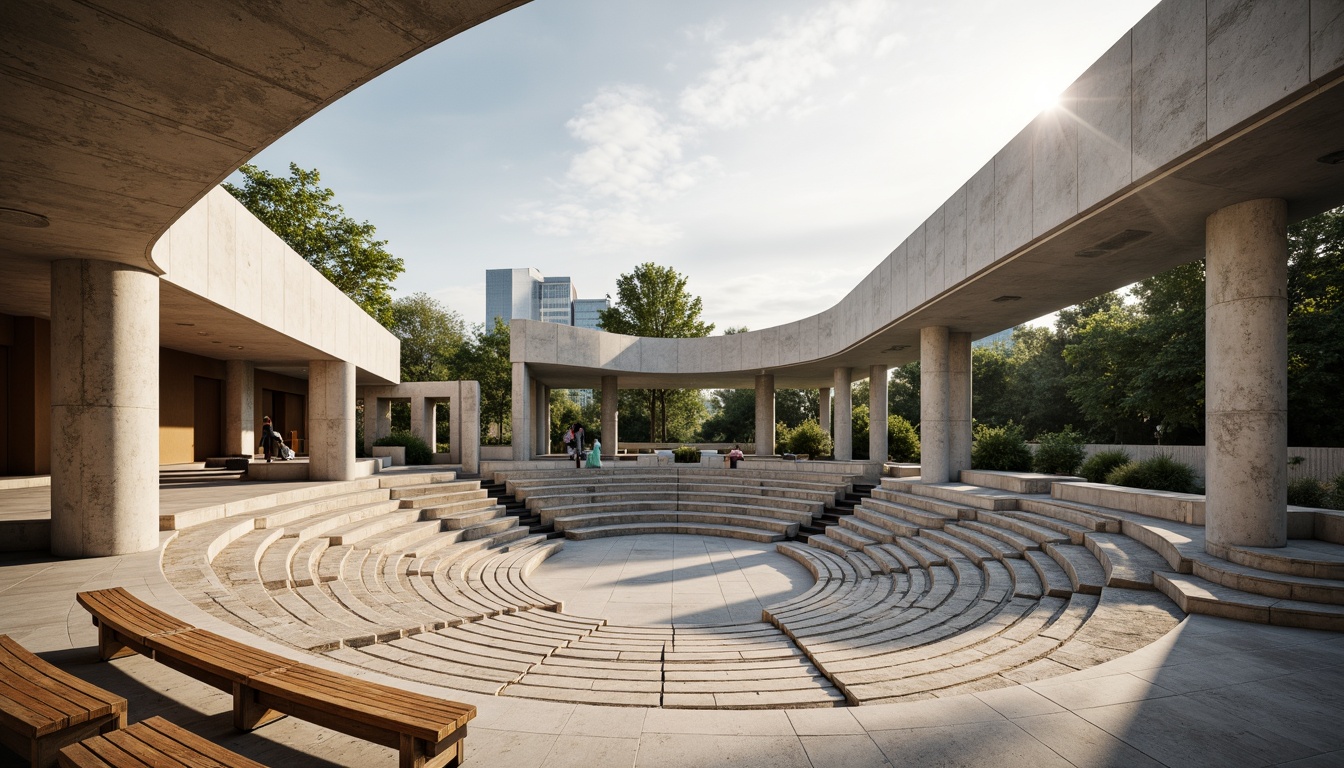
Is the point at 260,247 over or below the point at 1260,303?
over

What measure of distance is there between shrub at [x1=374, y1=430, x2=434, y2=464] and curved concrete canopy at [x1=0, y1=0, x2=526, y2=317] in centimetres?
1908

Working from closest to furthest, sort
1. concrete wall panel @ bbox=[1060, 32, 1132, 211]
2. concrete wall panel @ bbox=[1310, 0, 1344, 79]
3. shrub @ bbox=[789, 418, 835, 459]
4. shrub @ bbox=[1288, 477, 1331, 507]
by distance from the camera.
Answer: concrete wall panel @ bbox=[1310, 0, 1344, 79] → concrete wall panel @ bbox=[1060, 32, 1132, 211] → shrub @ bbox=[1288, 477, 1331, 507] → shrub @ bbox=[789, 418, 835, 459]

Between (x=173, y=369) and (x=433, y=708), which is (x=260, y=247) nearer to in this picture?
(x=173, y=369)

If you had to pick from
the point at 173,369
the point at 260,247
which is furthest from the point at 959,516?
the point at 173,369

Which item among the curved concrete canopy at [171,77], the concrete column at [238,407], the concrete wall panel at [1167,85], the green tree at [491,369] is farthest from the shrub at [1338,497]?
the green tree at [491,369]

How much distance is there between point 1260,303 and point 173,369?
24969 mm

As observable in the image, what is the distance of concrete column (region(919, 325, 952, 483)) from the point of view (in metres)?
16.7

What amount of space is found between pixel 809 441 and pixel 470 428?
1430 centimetres

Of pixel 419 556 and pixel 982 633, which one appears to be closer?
pixel 982 633

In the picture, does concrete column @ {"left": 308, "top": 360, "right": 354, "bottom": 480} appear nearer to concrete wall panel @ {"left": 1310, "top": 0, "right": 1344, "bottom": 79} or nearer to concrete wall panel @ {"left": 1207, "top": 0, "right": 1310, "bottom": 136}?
concrete wall panel @ {"left": 1207, "top": 0, "right": 1310, "bottom": 136}

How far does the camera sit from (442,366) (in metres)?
47.0

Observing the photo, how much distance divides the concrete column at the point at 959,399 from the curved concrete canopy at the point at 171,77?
54.7 ft

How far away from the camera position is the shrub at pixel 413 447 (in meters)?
23.9

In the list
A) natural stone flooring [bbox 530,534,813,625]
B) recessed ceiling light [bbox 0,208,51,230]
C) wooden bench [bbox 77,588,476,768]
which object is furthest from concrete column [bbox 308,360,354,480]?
wooden bench [bbox 77,588,476,768]
